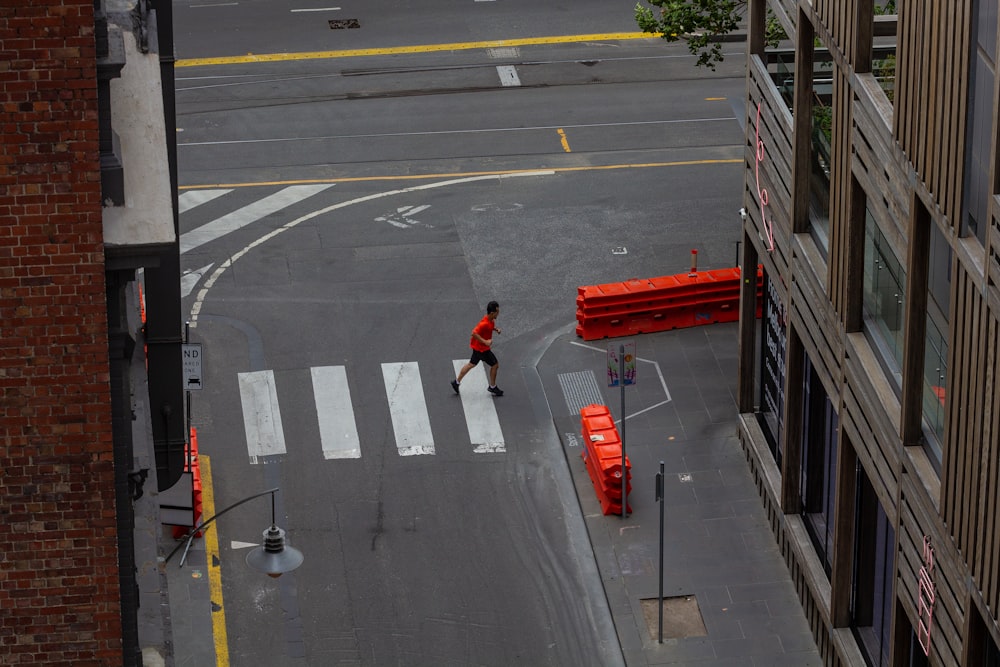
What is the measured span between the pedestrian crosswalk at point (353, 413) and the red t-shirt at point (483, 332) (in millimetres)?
1066

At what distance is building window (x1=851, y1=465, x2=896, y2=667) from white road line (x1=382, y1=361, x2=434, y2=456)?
880 cm

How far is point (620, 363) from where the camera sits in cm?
2539

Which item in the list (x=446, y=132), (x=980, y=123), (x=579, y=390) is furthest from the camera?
(x=446, y=132)

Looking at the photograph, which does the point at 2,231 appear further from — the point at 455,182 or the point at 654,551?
the point at 455,182

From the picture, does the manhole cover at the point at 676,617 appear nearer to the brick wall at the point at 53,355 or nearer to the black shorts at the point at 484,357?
the black shorts at the point at 484,357

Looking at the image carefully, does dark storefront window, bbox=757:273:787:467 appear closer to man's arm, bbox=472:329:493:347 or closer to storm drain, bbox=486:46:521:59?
man's arm, bbox=472:329:493:347

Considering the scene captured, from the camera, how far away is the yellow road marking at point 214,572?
24.6 m

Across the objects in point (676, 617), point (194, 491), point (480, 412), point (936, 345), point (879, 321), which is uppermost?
point (936, 345)

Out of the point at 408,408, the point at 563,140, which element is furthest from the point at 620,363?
the point at 563,140

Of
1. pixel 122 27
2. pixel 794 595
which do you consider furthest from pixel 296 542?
pixel 122 27

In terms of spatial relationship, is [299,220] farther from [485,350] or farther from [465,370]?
[485,350]

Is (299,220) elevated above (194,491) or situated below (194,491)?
above

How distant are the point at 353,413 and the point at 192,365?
19.3 feet

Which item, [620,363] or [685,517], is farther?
[685,517]
